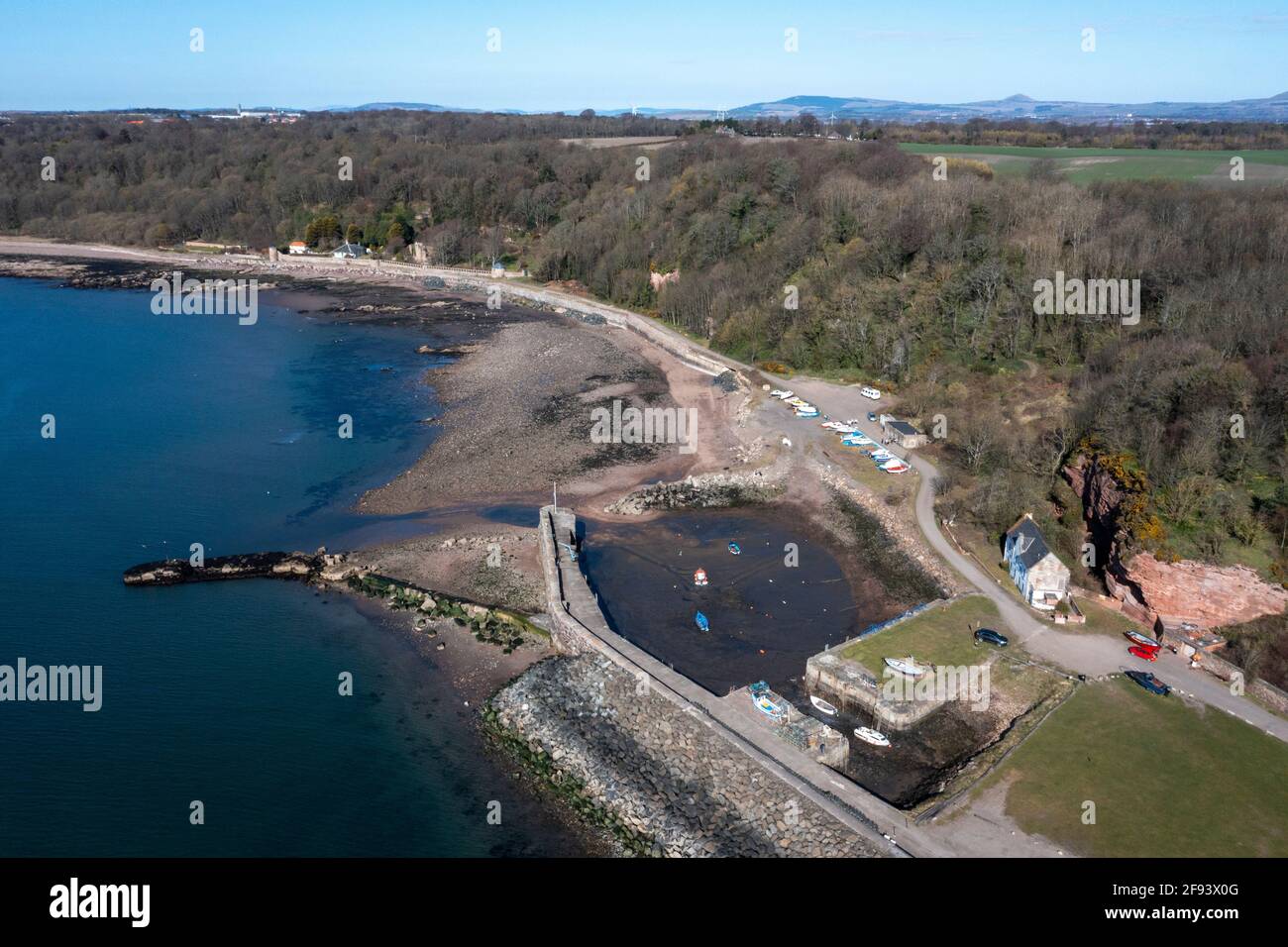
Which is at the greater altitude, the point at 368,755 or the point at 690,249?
the point at 690,249

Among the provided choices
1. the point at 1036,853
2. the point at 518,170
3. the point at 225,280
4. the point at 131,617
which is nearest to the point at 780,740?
the point at 1036,853

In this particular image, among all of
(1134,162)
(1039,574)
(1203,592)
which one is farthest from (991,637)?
(1134,162)

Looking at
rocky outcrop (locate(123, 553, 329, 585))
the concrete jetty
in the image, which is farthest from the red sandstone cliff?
rocky outcrop (locate(123, 553, 329, 585))

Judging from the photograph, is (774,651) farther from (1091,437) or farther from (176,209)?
(176,209)

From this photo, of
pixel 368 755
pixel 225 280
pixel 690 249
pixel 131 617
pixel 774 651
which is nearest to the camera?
pixel 368 755

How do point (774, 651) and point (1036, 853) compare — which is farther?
point (774, 651)

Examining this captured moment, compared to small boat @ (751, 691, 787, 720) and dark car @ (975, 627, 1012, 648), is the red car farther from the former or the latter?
small boat @ (751, 691, 787, 720)

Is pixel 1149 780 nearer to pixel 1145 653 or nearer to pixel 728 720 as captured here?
pixel 1145 653
